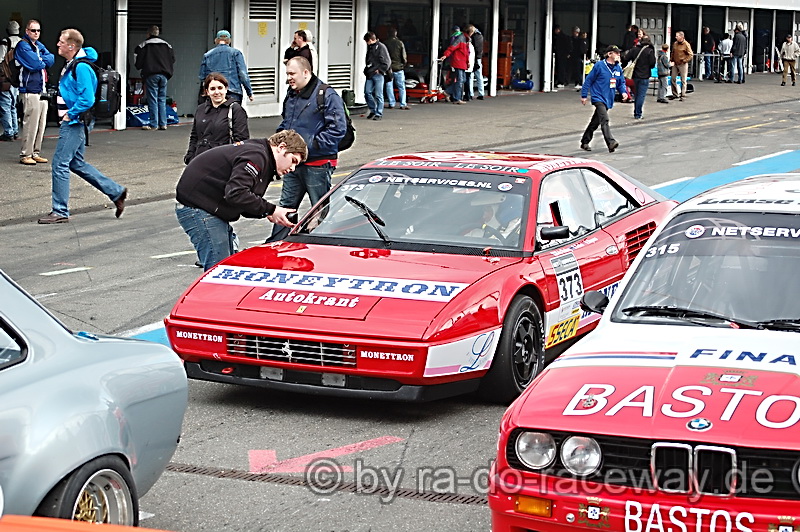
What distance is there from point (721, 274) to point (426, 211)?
285 cm

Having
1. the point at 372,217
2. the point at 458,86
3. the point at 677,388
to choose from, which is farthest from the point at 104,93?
the point at 458,86

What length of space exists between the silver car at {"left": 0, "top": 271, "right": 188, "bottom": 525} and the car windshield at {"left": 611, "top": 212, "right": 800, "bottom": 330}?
6.80 feet

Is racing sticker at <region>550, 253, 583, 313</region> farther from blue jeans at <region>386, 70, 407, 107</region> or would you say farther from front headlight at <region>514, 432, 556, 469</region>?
blue jeans at <region>386, 70, 407, 107</region>

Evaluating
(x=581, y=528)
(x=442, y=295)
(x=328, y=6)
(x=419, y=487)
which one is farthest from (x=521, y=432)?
(x=328, y=6)

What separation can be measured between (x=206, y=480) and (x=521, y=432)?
202 centimetres

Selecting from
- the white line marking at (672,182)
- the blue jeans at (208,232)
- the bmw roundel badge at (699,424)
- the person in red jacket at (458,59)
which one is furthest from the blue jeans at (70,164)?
the person in red jacket at (458,59)

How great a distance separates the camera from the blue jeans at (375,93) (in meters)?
27.5

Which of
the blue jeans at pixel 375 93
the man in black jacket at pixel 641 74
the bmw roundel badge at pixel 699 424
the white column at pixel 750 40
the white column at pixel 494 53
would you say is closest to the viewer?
the bmw roundel badge at pixel 699 424

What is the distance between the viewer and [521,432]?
15.2ft

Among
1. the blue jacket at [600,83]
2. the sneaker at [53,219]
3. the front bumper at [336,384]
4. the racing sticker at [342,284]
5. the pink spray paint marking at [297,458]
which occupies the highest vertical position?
the blue jacket at [600,83]

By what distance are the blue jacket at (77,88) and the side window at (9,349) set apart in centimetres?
976

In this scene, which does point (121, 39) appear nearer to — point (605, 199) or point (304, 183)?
point (304, 183)

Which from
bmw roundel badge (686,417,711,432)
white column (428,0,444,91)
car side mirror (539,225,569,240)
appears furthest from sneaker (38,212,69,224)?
white column (428,0,444,91)

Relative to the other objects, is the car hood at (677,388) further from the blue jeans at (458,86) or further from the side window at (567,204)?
the blue jeans at (458,86)
